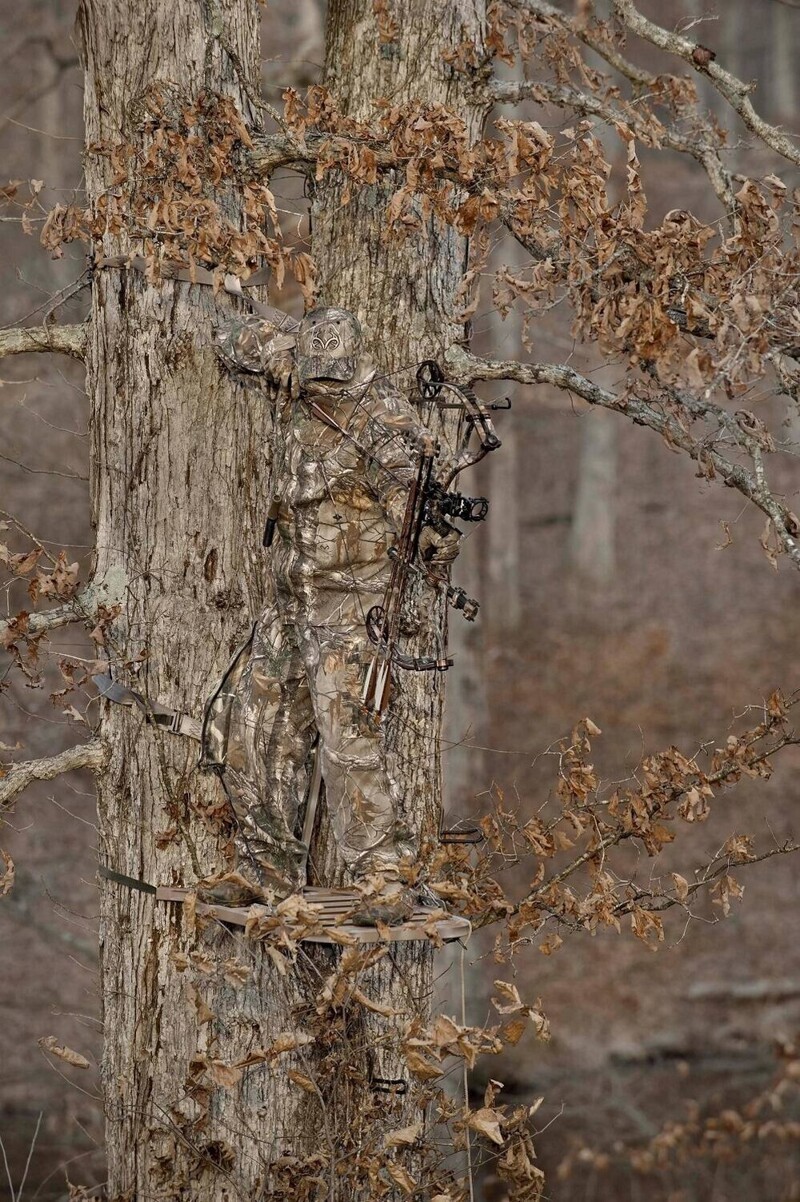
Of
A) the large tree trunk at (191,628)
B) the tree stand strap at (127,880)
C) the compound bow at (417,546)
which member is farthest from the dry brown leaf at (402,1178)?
the compound bow at (417,546)

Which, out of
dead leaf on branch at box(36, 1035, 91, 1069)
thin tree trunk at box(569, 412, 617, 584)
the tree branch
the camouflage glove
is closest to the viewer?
the camouflage glove

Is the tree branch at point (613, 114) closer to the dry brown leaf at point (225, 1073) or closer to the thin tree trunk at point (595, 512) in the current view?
the dry brown leaf at point (225, 1073)

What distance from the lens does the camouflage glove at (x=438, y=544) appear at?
4.48 meters

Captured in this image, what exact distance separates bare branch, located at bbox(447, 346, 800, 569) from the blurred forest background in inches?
32.0

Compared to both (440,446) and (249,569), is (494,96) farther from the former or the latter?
(249,569)

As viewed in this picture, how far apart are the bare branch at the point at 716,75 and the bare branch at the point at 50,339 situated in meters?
2.39

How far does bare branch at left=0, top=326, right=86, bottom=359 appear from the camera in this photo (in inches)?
205

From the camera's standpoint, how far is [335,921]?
14.8ft

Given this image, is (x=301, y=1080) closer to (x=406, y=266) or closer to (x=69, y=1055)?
(x=69, y=1055)

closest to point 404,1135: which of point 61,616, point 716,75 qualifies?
point 61,616

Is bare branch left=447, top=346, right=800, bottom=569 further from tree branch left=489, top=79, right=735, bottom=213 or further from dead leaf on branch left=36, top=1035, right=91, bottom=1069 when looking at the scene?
dead leaf on branch left=36, top=1035, right=91, bottom=1069

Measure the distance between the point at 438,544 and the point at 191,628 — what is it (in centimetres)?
108

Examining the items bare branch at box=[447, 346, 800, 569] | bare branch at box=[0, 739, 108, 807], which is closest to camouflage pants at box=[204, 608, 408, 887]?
bare branch at box=[0, 739, 108, 807]

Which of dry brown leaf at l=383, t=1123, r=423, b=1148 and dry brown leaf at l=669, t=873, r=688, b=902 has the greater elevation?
dry brown leaf at l=669, t=873, r=688, b=902
